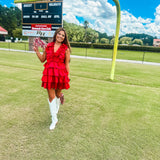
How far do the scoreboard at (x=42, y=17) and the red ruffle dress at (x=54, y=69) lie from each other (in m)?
16.7

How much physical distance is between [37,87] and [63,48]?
2.86 m

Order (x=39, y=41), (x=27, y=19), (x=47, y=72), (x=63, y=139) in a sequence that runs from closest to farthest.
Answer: (x=63, y=139) → (x=47, y=72) → (x=39, y=41) → (x=27, y=19)

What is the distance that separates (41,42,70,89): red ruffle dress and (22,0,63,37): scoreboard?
16.7 meters

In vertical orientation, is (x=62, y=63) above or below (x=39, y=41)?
below

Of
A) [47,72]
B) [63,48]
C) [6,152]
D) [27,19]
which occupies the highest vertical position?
[27,19]

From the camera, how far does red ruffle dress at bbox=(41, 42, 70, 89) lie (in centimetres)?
269

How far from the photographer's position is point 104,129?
2852 mm

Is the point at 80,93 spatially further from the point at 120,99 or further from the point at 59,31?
the point at 59,31

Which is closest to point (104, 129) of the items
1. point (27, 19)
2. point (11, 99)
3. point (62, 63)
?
point (62, 63)

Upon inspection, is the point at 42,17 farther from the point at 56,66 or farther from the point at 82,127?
the point at 82,127

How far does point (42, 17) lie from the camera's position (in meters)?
18.9

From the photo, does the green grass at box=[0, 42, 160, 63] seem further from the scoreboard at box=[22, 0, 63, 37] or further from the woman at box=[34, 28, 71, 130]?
the woman at box=[34, 28, 71, 130]

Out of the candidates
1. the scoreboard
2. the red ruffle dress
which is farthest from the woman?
the scoreboard

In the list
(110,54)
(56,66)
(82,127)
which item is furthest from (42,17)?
(82,127)
